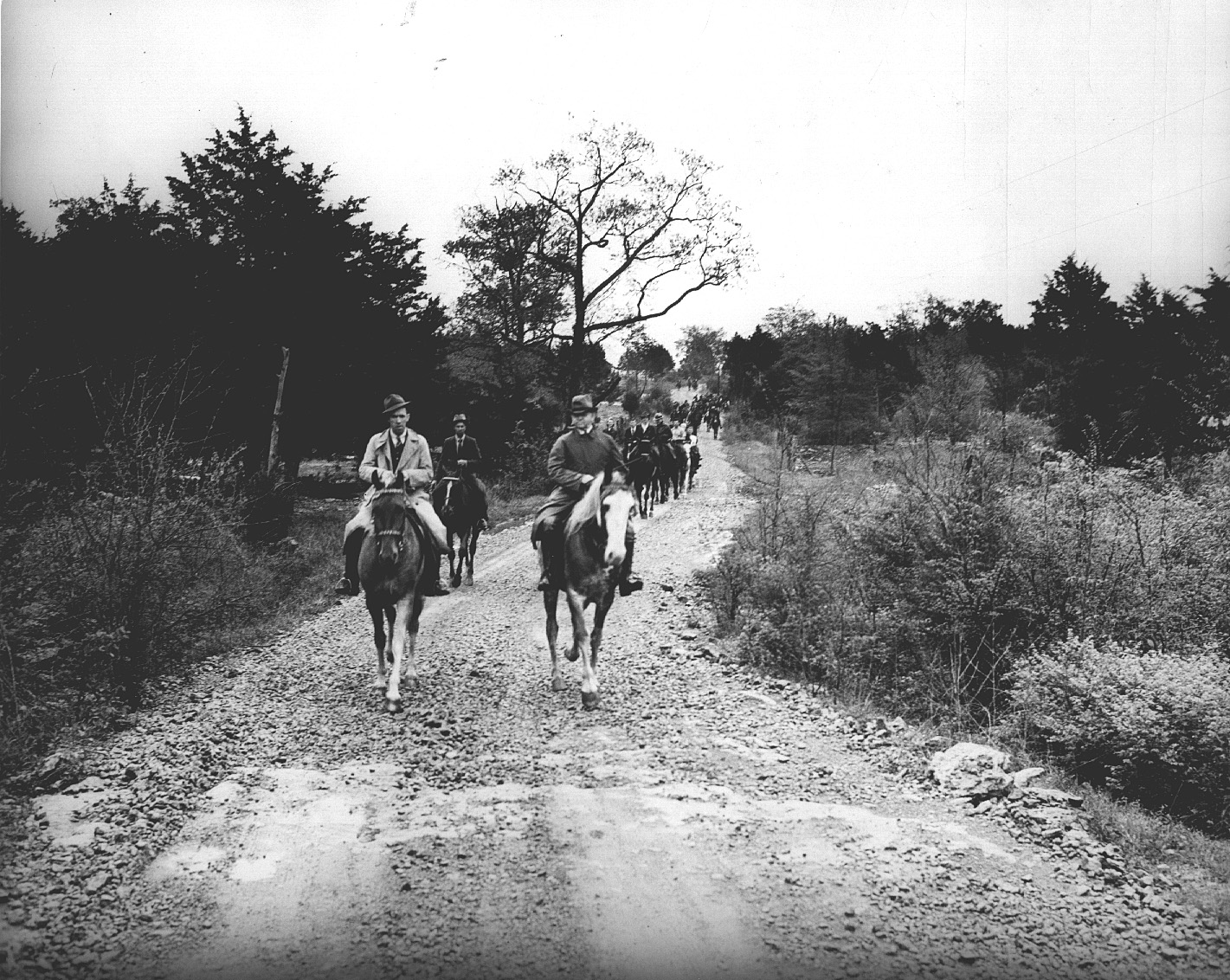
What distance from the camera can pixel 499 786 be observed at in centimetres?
485

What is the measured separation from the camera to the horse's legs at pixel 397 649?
6.38 m

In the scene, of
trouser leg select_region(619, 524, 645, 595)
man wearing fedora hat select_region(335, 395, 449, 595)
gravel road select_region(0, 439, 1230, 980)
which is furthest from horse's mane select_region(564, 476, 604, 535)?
gravel road select_region(0, 439, 1230, 980)

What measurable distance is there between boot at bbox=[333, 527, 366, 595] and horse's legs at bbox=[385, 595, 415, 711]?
0.47 metres

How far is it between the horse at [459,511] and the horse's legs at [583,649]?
5312mm

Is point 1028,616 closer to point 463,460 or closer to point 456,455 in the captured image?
point 463,460

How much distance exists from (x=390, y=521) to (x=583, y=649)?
82.0 inches

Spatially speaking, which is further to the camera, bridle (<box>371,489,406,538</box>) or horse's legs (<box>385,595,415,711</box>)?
bridle (<box>371,489,406,538</box>)

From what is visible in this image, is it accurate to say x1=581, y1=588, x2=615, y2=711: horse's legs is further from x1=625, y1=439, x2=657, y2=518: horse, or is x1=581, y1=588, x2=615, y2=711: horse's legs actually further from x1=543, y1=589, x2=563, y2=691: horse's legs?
x1=625, y1=439, x2=657, y2=518: horse

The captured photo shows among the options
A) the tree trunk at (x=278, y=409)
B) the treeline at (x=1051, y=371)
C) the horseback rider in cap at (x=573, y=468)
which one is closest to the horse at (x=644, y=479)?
the treeline at (x=1051, y=371)

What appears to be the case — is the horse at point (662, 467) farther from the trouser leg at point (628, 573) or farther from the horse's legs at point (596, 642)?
the horse's legs at point (596, 642)

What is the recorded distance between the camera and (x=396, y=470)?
22.8 feet

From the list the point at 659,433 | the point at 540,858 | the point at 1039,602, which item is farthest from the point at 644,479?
the point at 540,858

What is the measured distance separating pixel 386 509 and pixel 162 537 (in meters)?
2.35

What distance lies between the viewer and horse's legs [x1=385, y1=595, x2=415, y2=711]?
6375mm
